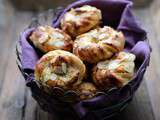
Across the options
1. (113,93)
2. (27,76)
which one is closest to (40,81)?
(27,76)

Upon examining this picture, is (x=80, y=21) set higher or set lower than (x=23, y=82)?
higher

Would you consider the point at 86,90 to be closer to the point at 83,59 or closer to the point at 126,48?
the point at 83,59

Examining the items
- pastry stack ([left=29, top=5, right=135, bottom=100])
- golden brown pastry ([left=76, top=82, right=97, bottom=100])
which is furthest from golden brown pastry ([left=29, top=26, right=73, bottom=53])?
golden brown pastry ([left=76, top=82, right=97, bottom=100])

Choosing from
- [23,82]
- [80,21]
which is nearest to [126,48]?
[80,21]

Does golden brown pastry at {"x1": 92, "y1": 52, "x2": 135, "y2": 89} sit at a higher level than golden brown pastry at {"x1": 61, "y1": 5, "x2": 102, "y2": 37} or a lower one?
lower

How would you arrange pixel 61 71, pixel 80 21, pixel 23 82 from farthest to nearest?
pixel 23 82 < pixel 80 21 < pixel 61 71

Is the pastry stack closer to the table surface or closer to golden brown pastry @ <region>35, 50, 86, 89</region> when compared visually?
golden brown pastry @ <region>35, 50, 86, 89</region>
